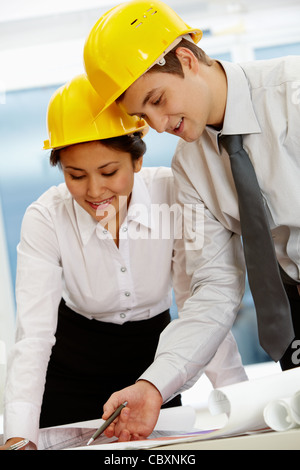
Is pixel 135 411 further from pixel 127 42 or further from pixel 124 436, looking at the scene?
pixel 127 42

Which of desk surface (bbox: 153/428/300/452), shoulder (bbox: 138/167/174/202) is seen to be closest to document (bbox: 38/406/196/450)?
desk surface (bbox: 153/428/300/452)

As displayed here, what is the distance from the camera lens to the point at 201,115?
1.44m

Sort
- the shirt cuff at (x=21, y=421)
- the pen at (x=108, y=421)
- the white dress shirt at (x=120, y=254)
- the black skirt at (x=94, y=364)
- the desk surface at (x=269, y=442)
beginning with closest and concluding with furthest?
the desk surface at (x=269, y=442), the pen at (x=108, y=421), the shirt cuff at (x=21, y=421), the white dress shirt at (x=120, y=254), the black skirt at (x=94, y=364)

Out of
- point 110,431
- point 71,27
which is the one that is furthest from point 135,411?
point 71,27

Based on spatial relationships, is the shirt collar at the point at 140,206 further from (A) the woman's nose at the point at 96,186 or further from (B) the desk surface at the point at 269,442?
(B) the desk surface at the point at 269,442

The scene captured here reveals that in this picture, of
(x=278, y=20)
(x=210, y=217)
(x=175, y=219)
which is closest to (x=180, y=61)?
(x=210, y=217)

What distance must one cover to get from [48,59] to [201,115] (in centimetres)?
333

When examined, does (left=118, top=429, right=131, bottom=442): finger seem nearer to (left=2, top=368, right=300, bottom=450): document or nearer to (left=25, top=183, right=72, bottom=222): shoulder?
(left=2, top=368, right=300, bottom=450): document

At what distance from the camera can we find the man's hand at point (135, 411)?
3.98ft

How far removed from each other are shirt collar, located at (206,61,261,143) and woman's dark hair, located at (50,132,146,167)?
32cm

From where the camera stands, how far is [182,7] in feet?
14.3

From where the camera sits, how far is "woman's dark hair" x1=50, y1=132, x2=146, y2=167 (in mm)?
1691

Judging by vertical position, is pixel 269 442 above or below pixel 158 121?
below

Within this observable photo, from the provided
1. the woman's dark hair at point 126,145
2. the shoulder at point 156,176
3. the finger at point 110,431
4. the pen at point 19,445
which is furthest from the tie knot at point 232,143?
the pen at point 19,445
